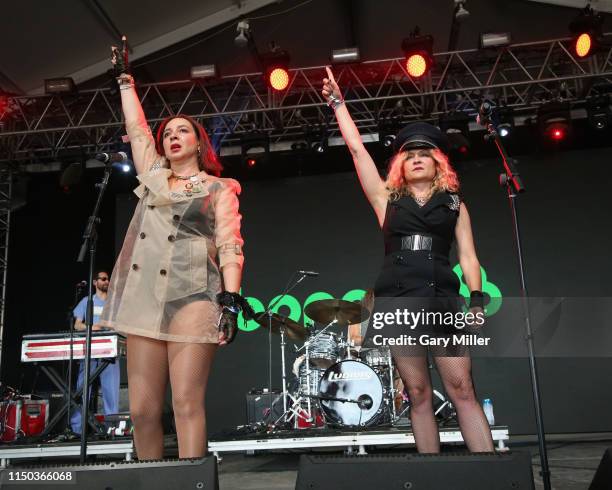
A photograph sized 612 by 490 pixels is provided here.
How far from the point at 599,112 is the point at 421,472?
6.61 metres

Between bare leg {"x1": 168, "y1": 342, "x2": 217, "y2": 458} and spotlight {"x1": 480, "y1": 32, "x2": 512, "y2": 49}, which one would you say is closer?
bare leg {"x1": 168, "y1": 342, "x2": 217, "y2": 458}

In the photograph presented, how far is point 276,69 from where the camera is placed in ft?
23.6

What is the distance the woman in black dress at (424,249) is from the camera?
2.39 m

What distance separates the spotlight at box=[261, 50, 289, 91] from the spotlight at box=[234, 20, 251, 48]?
0.44m

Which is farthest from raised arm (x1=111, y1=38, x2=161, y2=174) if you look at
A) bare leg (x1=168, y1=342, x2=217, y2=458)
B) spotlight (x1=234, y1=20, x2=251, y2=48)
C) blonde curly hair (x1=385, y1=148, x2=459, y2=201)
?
spotlight (x1=234, y1=20, x2=251, y2=48)

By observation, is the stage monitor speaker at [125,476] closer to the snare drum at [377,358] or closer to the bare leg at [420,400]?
the bare leg at [420,400]

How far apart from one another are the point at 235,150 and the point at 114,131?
1.62m

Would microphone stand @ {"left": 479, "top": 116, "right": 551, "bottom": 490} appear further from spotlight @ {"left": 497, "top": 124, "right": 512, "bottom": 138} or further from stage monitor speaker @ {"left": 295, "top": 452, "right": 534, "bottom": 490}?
spotlight @ {"left": 497, "top": 124, "right": 512, "bottom": 138}

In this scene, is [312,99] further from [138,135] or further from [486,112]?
[138,135]

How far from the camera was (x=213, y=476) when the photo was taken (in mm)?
1831

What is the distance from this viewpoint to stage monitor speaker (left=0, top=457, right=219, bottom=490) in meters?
1.82

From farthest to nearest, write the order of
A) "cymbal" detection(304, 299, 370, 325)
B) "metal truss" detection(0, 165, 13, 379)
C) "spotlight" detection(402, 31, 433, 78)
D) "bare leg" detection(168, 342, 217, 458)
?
1. "metal truss" detection(0, 165, 13, 379)
2. "spotlight" detection(402, 31, 433, 78)
3. "cymbal" detection(304, 299, 370, 325)
4. "bare leg" detection(168, 342, 217, 458)

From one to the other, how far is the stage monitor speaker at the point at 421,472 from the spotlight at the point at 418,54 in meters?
5.86

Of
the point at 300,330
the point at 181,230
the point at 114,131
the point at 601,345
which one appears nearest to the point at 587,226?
the point at 601,345
